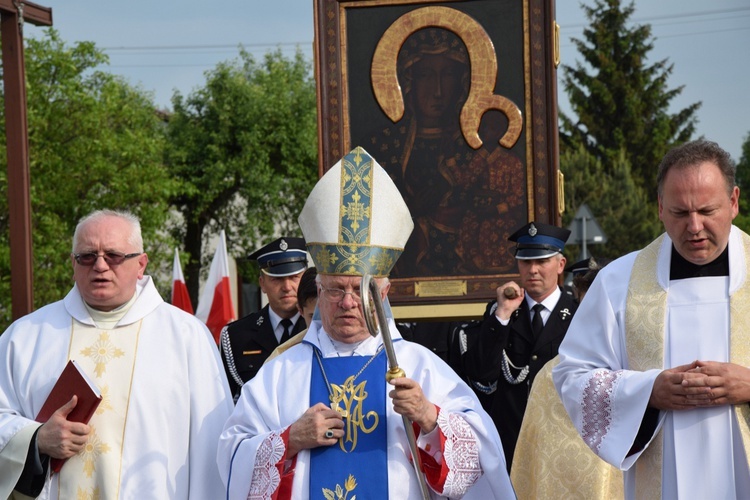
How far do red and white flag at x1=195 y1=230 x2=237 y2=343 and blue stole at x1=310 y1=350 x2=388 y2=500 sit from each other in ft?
31.0

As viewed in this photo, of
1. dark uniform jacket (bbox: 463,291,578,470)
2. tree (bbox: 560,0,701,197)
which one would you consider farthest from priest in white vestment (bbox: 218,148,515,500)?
tree (bbox: 560,0,701,197)

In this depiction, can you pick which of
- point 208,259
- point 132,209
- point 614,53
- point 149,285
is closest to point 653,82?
point 614,53

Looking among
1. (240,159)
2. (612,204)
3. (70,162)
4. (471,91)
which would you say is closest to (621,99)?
(612,204)

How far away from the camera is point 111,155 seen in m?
23.7

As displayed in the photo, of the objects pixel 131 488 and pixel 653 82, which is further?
pixel 653 82

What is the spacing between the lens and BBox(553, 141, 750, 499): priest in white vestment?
4.77 metres

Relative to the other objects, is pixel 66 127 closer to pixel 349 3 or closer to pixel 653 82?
pixel 349 3

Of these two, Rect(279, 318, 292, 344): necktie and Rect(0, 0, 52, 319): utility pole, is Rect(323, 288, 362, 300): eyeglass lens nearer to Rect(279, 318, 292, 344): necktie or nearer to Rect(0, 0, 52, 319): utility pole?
Rect(279, 318, 292, 344): necktie

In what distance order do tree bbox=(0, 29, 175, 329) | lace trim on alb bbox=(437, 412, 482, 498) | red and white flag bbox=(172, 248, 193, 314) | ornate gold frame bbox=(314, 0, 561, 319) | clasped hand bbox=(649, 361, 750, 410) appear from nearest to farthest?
clasped hand bbox=(649, 361, 750, 410) < lace trim on alb bbox=(437, 412, 482, 498) < ornate gold frame bbox=(314, 0, 561, 319) < red and white flag bbox=(172, 248, 193, 314) < tree bbox=(0, 29, 175, 329)

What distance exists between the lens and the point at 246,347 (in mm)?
7992

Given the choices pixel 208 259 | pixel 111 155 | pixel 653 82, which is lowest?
pixel 208 259

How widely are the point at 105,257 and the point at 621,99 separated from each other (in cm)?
4517

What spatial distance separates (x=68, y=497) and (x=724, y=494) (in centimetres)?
278

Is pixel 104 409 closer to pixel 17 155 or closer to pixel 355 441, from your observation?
pixel 355 441
